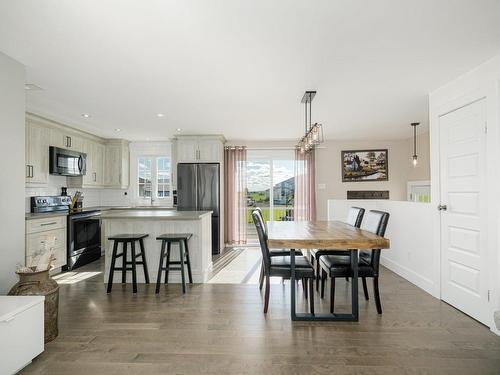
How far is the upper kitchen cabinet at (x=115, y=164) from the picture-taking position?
5988mm

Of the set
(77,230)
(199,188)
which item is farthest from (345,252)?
(77,230)

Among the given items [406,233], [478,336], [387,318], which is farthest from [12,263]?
[406,233]

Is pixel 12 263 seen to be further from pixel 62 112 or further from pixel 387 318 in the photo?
pixel 387 318

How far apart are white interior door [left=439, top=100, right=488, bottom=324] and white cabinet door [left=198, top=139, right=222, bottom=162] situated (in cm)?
382

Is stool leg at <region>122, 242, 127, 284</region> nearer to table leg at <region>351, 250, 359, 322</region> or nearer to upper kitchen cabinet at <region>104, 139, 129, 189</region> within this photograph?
table leg at <region>351, 250, 359, 322</region>

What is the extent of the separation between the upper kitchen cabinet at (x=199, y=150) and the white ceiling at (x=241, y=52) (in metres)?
1.61

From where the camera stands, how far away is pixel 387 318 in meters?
2.65

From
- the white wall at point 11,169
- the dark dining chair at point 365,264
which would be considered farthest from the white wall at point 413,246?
the white wall at point 11,169

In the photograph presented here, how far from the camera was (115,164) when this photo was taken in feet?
19.8

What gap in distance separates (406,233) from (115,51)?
4086 mm

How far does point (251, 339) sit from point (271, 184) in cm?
433

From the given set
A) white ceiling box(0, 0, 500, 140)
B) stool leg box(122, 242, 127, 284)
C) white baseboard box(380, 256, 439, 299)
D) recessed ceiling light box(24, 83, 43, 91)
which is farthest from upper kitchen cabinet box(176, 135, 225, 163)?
white baseboard box(380, 256, 439, 299)

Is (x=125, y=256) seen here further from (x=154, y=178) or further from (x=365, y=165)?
(x=365, y=165)

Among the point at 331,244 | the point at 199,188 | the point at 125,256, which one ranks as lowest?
the point at 125,256
